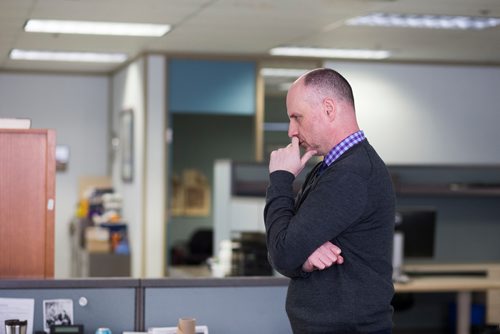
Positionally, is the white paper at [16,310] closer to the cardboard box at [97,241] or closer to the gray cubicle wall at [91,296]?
the gray cubicle wall at [91,296]

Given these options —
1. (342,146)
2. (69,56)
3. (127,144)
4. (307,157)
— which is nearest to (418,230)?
(127,144)

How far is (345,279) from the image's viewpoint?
2.35 metres

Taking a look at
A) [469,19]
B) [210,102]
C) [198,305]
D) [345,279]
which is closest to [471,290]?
[469,19]

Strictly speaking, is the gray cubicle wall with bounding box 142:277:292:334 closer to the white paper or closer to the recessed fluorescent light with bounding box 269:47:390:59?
the white paper

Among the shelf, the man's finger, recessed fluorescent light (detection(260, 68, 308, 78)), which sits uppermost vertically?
recessed fluorescent light (detection(260, 68, 308, 78))

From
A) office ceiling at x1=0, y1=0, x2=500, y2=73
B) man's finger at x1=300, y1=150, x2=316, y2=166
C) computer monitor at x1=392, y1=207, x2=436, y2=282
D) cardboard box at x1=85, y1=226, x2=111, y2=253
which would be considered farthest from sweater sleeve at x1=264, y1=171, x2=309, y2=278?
cardboard box at x1=85, y1=226, x2=111, y2=253

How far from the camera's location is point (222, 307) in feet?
10.6

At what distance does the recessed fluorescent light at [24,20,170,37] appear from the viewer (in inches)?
280

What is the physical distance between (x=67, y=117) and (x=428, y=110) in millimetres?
4072

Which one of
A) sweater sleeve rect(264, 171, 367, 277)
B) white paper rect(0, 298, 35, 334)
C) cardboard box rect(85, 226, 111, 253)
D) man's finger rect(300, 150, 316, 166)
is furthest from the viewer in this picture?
cardboard box rect(85, 226, 111, 253)

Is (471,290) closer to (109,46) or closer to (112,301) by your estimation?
(109,46)

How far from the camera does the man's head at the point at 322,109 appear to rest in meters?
2.39

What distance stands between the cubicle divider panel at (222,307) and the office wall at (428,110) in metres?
6.12

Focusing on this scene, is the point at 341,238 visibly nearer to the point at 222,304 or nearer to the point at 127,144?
the point at 222,304
